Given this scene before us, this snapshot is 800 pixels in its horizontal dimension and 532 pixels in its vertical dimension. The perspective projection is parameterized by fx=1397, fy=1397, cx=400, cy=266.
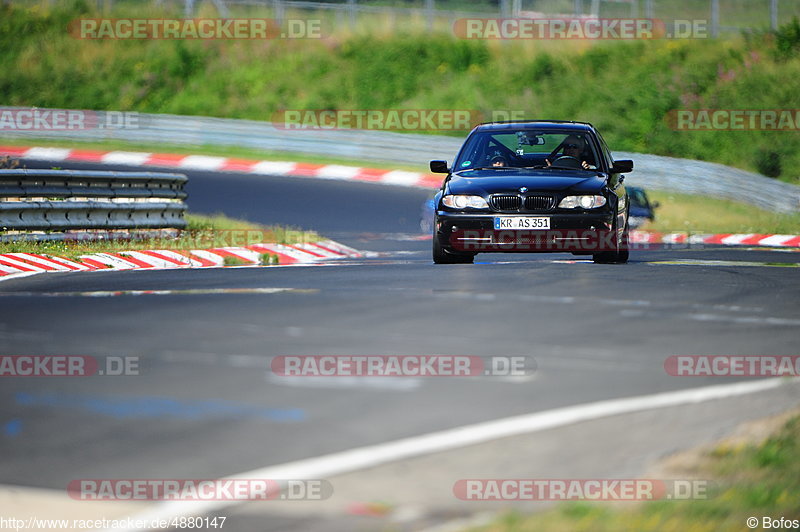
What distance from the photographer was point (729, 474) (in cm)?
519

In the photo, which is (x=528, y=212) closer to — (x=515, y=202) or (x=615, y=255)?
(x=515, y=202)

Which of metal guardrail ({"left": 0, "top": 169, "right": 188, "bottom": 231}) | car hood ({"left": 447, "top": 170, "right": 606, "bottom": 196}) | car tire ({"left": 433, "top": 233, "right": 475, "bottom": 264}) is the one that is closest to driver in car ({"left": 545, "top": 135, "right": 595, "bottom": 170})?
car hood ({"left": 447, "top": 170, "right": 606, "bottom": 196})

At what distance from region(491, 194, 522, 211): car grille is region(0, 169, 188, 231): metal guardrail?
225 inches

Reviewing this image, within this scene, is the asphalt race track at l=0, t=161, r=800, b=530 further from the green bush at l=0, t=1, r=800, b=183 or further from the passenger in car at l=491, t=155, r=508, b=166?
Result: the green bush at l=0, t=1, r=800, b=183

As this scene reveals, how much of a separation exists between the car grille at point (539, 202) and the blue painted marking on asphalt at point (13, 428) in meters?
8.64

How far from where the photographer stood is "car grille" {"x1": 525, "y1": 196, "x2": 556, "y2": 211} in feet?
46.8

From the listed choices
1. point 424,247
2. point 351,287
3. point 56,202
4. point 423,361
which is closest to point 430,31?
point 424,247

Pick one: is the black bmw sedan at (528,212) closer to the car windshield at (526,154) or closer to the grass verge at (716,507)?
the car windshield at (526,154)

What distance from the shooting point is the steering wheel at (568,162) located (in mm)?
15289

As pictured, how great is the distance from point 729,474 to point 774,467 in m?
0.23

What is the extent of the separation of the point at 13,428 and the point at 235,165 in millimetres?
26754

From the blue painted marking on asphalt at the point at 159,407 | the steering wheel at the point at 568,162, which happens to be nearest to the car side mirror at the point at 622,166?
the steering wheel at the point at 568,162

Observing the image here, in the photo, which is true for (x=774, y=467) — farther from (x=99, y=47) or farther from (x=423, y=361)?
(x=99, y=47)

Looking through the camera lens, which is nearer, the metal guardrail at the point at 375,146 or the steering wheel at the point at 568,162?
the steering wheel at the point at 568,162
